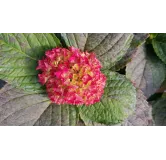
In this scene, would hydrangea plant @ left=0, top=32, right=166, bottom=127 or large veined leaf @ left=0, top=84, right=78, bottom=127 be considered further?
large veined leaf @ left=0, top=84, right=78, bottom=127

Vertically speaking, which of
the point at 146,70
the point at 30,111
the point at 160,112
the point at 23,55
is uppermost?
the point at 23,55

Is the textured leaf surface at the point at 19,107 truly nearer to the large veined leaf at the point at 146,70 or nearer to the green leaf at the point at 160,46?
the large veined leaf at the point at 146,70

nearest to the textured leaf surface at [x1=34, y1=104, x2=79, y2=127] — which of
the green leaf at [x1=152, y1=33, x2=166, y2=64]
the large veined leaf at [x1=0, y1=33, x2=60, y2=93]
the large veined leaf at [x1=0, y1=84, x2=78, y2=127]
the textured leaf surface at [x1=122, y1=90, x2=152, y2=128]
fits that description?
the large veined leaf at [x1=0, y1=84, x2=78, y2=127]

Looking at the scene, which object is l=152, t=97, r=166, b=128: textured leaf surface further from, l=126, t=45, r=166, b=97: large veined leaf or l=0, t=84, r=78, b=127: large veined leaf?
l=0, t=84, r=78, b=127: large veined leaf

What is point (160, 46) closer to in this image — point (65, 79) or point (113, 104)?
point (113, 104)

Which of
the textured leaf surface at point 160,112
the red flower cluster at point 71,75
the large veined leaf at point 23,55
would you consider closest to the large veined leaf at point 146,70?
the textured leaf surface at point 160,112

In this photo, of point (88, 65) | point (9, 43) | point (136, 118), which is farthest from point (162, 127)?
point (9, 43)

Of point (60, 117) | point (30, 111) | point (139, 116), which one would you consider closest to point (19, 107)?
point (30, 111)
